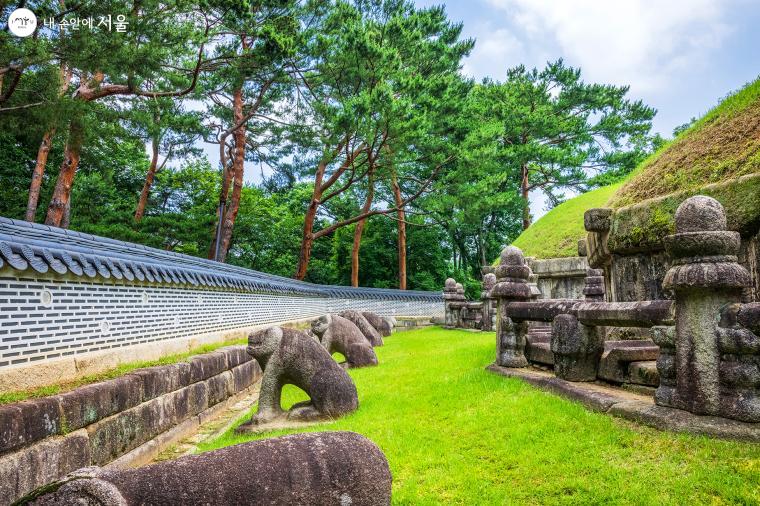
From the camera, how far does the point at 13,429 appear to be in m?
2.95

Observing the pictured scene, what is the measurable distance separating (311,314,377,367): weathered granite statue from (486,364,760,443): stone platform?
4268 millimetres

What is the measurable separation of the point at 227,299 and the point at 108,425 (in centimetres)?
543

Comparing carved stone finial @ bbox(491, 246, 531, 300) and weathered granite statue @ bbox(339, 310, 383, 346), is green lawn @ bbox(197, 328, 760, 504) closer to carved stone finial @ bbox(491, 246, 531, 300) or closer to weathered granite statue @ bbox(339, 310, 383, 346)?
carved stone finial @ bbox(491, 246, 531, 300)

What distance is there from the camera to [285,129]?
58.2ft

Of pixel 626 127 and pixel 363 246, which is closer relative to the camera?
pixel 626 127

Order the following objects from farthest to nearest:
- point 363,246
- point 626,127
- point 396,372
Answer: point 363,246, point 626,127, point 396,372

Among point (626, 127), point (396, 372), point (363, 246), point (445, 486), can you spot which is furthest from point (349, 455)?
point (363, 246)

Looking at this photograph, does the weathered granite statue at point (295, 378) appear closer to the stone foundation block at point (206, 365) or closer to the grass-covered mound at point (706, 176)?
the stone foundation block at point (206, 365)

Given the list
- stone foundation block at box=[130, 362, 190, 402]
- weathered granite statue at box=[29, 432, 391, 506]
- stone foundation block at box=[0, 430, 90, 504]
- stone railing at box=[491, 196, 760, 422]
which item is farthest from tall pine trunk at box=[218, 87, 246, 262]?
weathered granite statue at box=[29, 432, 391, 506]

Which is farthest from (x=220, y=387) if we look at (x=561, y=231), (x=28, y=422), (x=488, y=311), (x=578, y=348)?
(x=561, y=231)

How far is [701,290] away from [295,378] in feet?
13.3

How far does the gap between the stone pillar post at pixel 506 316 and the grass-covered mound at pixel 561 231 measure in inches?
289

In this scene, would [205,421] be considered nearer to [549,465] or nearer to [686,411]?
[549,465]

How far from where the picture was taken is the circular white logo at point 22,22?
257 inches
